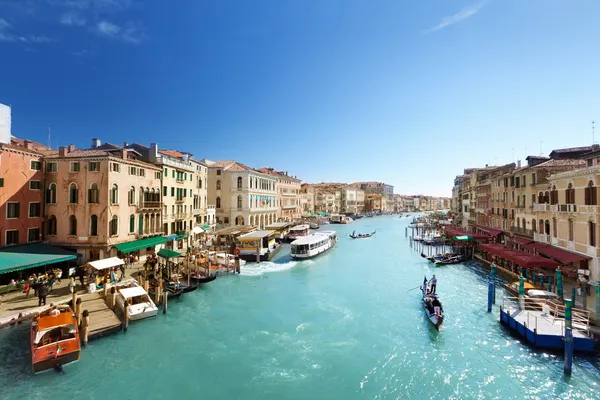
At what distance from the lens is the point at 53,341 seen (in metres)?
12.1

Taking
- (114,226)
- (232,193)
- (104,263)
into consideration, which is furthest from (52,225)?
(232,193)

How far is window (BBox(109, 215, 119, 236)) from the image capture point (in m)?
21.6

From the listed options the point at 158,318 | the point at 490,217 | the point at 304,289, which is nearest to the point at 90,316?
the point at 158,318

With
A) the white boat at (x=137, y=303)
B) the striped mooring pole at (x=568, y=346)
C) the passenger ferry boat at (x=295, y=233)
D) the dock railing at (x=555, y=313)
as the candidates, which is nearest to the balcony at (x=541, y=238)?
the dock railing at (x=555, y=313)

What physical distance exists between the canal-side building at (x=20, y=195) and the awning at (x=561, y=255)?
33536 mm

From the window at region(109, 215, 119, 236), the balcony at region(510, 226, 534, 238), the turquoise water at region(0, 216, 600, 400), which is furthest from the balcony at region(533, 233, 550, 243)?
the window at region(109, 215, 119, 236)

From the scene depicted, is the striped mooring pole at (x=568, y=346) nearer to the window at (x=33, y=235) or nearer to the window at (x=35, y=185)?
the window at (x=33, y=235)

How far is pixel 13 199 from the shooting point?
62.8 feet

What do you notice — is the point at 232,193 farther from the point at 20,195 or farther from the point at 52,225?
the point at 20,195

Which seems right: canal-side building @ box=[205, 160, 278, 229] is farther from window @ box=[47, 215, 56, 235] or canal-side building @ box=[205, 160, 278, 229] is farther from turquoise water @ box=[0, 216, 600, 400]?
turquoise water @ box=[0, 216, 600, 400]

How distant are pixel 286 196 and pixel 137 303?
47.8 meters

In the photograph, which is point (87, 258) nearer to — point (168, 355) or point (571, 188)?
point (168, 355)

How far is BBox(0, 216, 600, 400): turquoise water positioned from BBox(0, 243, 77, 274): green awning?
3.81 meters

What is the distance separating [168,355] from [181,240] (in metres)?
19.2
